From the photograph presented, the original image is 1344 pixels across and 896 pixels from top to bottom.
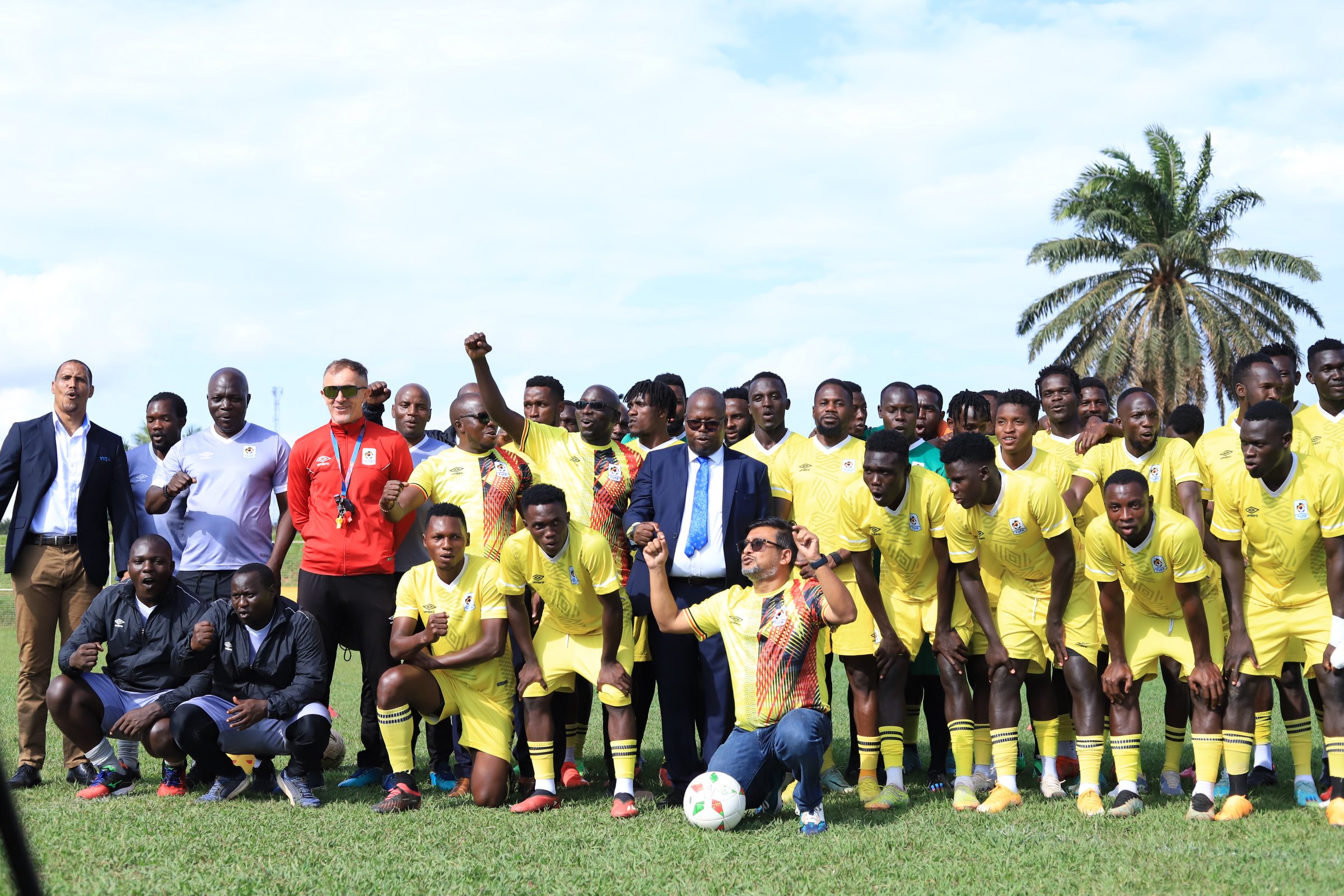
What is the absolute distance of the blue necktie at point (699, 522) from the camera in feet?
24.9

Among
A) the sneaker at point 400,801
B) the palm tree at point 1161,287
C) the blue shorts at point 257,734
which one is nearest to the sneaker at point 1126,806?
the sneaker at point 400,801

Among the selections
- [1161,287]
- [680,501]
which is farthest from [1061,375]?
[1161,287]

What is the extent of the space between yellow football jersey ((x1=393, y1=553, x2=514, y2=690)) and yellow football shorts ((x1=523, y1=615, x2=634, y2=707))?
343 mm

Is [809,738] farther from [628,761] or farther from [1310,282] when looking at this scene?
[1310,282]

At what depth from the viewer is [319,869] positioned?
5.86 m

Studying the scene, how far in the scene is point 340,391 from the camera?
335 inches

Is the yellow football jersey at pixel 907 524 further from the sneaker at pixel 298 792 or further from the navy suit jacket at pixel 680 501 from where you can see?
the sneaker at pixel 298 792

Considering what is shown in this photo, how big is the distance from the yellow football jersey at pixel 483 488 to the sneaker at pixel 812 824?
9.46 ft

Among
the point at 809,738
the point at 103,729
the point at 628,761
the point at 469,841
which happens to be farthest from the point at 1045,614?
the point at 103,729

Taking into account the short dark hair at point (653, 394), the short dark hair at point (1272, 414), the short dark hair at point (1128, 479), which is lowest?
the short dark hair at point (1128, 479)

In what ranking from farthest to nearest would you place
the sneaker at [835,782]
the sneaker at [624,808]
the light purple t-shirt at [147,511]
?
the light purple t-shirt at [147,511] < the sneaker at [835,782] < the sneaker at [624,808]

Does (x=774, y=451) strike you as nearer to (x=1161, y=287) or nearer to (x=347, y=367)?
(x=347, y=367)

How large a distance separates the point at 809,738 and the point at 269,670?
3789 millimetres

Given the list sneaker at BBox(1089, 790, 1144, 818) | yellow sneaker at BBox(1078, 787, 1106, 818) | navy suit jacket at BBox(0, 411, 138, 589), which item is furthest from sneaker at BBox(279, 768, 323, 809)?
sneaker at BBox(1089, 790, 1144, 818)
